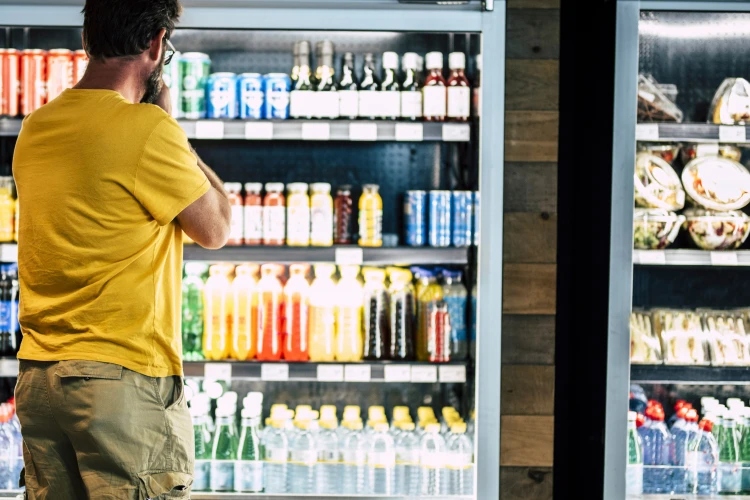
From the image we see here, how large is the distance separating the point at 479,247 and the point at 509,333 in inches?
15.2

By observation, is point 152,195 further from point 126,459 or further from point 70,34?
point 70,34

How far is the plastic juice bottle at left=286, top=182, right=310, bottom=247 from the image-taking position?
2.39 meters

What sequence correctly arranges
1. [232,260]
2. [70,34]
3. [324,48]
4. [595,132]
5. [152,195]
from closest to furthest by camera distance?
[152,195], [595,132], [232,260], [324,48], [70,34]

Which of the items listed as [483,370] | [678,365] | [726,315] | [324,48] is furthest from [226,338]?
[726,315]

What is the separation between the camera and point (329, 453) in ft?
7.84

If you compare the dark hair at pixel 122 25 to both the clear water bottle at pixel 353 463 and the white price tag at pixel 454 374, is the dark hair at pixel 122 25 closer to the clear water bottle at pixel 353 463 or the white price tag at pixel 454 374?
the white price tag at pixel 454 374

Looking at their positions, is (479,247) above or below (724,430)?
above

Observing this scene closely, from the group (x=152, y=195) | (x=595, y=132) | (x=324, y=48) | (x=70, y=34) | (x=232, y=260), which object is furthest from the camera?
(x=70, y=34)

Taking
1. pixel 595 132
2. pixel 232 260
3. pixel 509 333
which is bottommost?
pixel 509 333

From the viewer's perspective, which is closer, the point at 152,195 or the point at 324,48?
the point at 152,195

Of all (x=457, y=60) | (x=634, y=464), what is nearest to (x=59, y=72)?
(x=457, y=60)

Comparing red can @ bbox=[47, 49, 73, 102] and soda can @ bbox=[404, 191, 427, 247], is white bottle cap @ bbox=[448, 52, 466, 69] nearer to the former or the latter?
soda can @ bbox=[404, 191, 427, 247]

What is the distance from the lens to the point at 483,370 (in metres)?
2.12

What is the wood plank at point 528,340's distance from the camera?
7.70 feet
